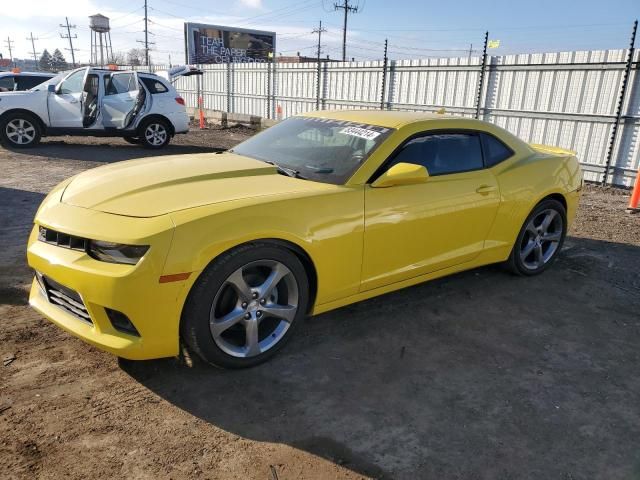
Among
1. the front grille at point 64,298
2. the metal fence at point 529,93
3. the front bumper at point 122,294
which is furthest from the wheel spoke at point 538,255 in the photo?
the metal fence at point 529,93

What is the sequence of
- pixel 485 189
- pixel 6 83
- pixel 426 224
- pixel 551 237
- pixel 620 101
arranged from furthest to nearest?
1. pixel 6 83
2. pixel 620 101
3. pixel 551 237
4. pixel 485 189
5. pixel 426 224

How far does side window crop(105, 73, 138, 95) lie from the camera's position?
1174 centimetres

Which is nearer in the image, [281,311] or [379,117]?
[281,311]

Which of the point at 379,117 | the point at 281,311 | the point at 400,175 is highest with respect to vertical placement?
the point at 379,117

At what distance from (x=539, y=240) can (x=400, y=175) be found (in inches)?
85.3

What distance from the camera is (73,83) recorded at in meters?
11.6

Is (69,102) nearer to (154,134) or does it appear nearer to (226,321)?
(154,134)

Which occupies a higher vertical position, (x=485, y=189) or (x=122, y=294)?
(x=485, y=189)

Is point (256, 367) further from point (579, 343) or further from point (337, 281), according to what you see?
point (579, 343)

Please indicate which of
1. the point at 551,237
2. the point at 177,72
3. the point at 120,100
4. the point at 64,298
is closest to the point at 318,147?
the point at 64,298

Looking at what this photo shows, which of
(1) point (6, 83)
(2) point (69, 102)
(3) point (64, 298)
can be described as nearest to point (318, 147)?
(3) point (64, 298)

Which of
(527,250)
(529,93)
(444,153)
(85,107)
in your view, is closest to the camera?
(444,153)

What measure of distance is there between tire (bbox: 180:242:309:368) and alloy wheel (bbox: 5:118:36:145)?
425 inches

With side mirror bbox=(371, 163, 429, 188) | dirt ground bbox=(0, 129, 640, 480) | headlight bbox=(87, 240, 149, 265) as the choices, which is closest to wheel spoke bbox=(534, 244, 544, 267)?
dirt ground bbox=(0, 129, 640, 480)
